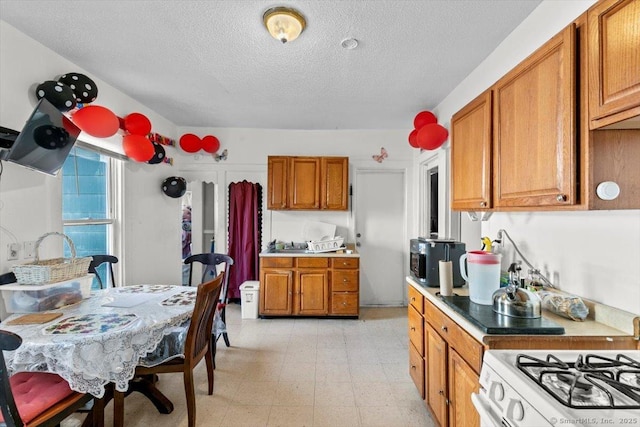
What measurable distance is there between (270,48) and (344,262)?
A: 8.14 feet

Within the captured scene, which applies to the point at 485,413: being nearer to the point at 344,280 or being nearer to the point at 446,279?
the point at 446,279

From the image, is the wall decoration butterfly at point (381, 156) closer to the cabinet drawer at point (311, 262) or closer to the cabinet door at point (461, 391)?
the cabinet drawer at point (311, 262)

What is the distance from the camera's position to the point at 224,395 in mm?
2238

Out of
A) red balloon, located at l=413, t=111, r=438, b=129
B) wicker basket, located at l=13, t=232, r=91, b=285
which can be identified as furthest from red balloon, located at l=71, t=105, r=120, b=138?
red balloon, located at l=413, t=111, r=438, b=129

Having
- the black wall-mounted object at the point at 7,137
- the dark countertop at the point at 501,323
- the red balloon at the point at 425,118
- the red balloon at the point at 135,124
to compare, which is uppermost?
the red balloon at the point at 425,118

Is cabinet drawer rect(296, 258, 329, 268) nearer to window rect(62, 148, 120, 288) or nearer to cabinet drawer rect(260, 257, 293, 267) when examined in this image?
cabinet drawer rect(260, 257, 293, 267)

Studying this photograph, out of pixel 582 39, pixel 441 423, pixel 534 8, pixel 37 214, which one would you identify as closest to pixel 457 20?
pixel 534 8

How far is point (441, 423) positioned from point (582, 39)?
1.96 m

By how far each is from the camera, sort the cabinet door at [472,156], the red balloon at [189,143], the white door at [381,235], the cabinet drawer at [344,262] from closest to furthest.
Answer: the cabinet door at [472,156] → the cabinet drawer at [344,262] → the red balloon at [189,143] → the white door at [381,235]

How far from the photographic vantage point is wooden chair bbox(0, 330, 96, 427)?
122 cm

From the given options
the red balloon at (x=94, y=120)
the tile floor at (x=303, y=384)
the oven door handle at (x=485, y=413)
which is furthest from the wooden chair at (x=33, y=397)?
the oven door handle at (x=485, y=413)

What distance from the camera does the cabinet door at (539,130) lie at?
1.18 metres

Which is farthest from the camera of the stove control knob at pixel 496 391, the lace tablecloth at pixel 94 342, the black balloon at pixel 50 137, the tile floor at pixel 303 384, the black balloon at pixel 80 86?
the black balloon at pixel 80 86

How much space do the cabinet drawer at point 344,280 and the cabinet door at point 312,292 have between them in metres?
0.09
